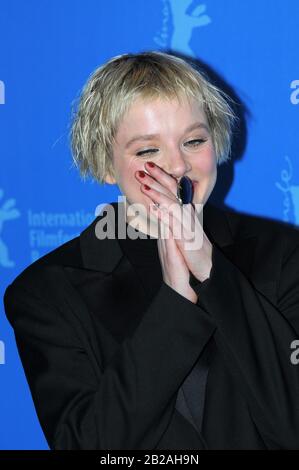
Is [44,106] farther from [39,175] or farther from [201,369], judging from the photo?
[201,369]

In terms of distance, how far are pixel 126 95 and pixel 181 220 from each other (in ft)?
0.97

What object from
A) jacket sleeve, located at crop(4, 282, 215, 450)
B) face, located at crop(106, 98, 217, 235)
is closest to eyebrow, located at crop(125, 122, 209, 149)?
face, located at crop(106, 98, 217, 235)

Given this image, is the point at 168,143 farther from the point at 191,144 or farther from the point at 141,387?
the point at 141,387

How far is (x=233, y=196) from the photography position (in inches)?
82.4

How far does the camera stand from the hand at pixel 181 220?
1.32m

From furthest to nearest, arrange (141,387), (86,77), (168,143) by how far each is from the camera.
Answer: (86,77), (168,143), (141,387)

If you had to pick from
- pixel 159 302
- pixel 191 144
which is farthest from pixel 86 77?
pixel 159 302

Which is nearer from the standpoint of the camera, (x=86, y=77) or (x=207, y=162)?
(x=207, y=162)

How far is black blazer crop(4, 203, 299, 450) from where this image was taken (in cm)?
132

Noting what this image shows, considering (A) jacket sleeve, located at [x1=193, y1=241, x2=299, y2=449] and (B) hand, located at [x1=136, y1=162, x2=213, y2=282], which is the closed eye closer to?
(B) hand, located at [x1=136, y1=162, x2=213, y2=282]

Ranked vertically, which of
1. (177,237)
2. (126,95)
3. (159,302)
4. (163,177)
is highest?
(126,95)

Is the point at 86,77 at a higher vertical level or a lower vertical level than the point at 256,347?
higher

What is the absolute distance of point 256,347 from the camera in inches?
52.4

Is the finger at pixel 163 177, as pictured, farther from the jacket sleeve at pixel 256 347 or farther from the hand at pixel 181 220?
the jacket sleeve at pixel 256 347
